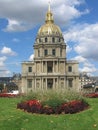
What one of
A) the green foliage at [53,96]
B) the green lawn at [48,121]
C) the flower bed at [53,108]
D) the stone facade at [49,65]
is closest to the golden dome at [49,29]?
the stone facade at [49,65]

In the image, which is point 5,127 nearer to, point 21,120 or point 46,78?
point 21,120

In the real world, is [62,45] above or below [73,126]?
above

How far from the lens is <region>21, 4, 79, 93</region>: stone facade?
114m

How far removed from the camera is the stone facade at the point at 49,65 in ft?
375

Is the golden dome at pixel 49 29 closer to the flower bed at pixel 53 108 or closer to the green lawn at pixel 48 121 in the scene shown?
the flower bed at pixel 53 108

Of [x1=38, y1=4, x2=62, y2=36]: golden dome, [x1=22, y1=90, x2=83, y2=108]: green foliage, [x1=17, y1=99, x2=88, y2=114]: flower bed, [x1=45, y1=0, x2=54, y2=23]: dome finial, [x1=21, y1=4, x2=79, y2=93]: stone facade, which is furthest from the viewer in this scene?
[x1=45, y1=0, x2=54, y2=23]: dome finial

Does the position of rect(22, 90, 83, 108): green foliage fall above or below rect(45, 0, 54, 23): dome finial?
below

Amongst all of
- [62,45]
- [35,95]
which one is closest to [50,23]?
[62,45]

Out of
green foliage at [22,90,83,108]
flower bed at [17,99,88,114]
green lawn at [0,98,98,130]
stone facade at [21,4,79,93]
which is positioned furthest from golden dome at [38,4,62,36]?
green lawn at [0,98,98,130]

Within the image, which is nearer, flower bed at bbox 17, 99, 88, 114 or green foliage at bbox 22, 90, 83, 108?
flower bed at bbox 17, 99, 88, 114

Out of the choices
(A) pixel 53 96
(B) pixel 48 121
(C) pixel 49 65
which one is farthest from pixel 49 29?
(B) pixel 48 121

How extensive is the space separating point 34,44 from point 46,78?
539 inches

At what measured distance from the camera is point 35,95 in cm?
2286

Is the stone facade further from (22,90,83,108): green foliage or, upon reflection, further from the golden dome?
(22,90,83,108): green foliage
